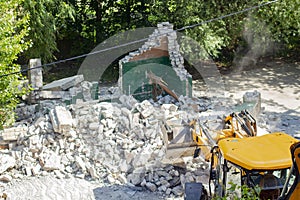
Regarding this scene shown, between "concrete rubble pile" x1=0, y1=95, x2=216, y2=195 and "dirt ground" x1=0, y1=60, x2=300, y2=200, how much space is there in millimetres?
219

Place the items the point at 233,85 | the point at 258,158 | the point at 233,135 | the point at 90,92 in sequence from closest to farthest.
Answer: the point at 258,158 → the point at 233,135 → the point at 90,92 → the point at 233,85

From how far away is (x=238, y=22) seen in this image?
1490 centimetres

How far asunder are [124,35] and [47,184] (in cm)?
858

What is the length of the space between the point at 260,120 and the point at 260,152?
551 cm

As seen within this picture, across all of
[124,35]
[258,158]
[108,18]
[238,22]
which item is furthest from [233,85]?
[258,158]

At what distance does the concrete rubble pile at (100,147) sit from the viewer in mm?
8414

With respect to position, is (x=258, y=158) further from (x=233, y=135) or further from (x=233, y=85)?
(x=233, y=85)

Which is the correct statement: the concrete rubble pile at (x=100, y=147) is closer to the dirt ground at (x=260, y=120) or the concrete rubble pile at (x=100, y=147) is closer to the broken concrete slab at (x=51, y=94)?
the dirt ground at (x=260, y=120)

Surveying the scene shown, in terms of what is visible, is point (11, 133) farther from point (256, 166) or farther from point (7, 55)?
point (256, 166)

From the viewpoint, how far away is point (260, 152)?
5.35m

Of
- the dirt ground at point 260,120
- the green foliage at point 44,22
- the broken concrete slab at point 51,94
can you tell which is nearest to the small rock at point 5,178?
the dirt ground at point 260,120

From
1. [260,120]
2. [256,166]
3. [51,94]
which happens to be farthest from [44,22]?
[256,166]

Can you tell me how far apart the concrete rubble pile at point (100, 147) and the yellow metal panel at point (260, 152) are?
243 centimetres

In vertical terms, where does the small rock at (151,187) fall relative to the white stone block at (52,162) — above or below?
below
